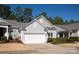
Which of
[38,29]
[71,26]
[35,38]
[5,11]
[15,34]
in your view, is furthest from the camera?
[35,38]

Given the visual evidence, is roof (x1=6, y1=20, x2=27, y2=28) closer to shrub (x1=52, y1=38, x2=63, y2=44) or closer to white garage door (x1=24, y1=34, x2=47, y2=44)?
white garage door (x1=24, y1=34, x2=47, y2=44)

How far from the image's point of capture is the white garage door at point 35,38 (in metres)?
15.0

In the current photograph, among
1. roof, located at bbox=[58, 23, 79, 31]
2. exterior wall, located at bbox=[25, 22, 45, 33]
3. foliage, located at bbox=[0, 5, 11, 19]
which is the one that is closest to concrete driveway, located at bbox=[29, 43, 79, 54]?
exterior wall, located at bbox=[25, 22, 45, 33]

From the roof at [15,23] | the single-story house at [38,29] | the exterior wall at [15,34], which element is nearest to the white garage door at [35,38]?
the single-story house at [38,29]

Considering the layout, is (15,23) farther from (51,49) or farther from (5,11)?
(51,49)

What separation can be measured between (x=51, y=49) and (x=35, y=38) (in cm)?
81

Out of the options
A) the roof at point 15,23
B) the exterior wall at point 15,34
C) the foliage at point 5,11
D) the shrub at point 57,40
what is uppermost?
the foliage at point 5,11

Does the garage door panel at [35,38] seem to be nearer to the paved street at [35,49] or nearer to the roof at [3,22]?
the paved street at [35,49]

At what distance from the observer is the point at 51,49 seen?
14734 millimetres

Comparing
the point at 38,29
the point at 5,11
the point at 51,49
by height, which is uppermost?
the point at 5,11

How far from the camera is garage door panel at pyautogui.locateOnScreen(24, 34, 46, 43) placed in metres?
15.0

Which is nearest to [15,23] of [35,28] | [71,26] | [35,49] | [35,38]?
[35,28]

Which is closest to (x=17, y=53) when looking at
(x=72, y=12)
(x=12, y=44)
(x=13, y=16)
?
(x=12, y=44)
